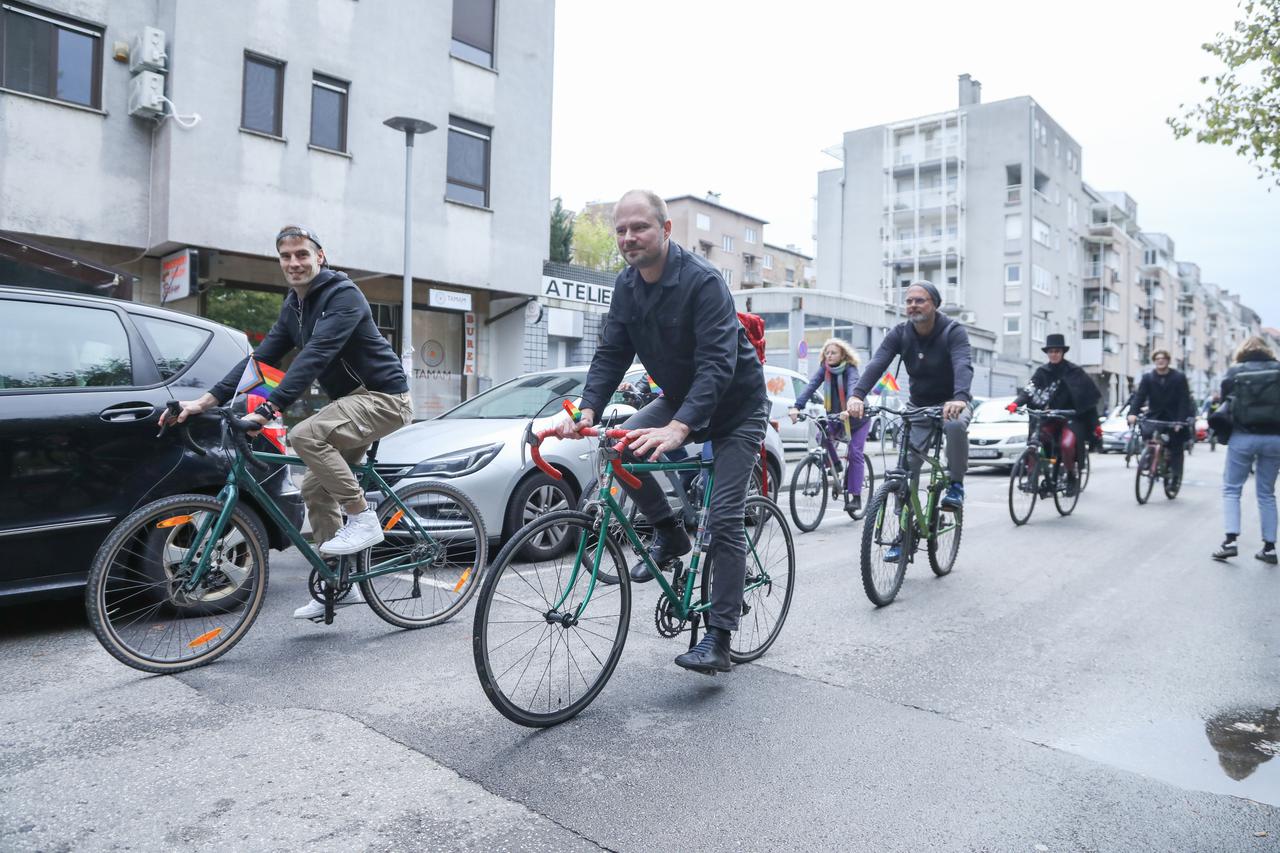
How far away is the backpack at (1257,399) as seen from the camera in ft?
24.7

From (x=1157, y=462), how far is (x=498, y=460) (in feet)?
32.6

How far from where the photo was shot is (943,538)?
6.61m

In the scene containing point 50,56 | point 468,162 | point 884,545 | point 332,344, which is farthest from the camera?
point 468,162

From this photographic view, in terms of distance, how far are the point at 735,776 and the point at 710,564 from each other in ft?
3.44

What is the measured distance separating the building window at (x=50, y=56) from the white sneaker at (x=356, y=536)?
1221cm

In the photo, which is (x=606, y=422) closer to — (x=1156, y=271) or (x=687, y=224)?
(x=687, y=224)

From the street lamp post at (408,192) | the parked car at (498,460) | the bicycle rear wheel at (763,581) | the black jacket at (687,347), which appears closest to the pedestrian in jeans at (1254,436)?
the parked car at (498,460)

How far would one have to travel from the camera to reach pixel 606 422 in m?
4.20

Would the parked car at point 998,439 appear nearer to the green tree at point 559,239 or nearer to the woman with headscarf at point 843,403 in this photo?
the woman with headscarf at point 843,403

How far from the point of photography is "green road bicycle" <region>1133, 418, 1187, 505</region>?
12.2 metres

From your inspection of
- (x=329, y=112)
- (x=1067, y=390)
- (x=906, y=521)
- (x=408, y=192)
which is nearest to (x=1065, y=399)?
(x=1067, y=390)

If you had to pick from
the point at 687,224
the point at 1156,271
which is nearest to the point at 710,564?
the point at 687,224

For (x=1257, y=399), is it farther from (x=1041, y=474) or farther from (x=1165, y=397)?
(x=1165, y=397)

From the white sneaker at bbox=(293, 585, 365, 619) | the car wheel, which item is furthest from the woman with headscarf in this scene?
the white sneaker at bbox=(293, 585, 365, 619)
